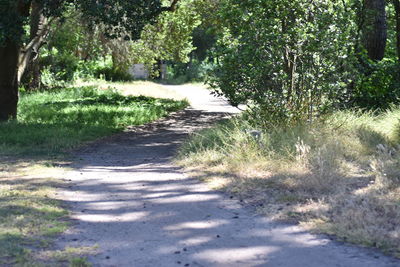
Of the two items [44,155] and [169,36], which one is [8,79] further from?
[169,36]

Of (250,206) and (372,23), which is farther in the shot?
(372,23)

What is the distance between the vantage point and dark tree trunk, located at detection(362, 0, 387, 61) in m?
15.3

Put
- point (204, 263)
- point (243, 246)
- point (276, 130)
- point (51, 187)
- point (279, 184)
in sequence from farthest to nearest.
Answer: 1. point (276, 130)
2. point (51, 187)
3. point (279, 184)
4. point (243, 246)
5. point (204, 263)

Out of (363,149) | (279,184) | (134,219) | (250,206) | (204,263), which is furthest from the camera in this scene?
(363,149)

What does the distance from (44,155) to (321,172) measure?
651cm

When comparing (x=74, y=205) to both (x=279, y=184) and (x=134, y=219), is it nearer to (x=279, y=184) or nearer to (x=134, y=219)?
(x=134, y=219)

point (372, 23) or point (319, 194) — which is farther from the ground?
point (372, 23)

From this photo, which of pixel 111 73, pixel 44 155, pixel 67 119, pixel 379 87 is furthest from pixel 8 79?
pixel 111 73

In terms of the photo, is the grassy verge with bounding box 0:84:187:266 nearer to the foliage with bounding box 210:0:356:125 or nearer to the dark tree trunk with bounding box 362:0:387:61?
the foliage with bounding box 210:0:356:125

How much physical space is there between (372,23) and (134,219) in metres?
11.8

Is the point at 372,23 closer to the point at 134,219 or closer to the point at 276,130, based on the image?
the point at 276,130

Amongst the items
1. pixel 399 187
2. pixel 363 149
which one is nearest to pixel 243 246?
pixel 399 187

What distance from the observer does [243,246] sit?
5262 mm

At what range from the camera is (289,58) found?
444 inches
